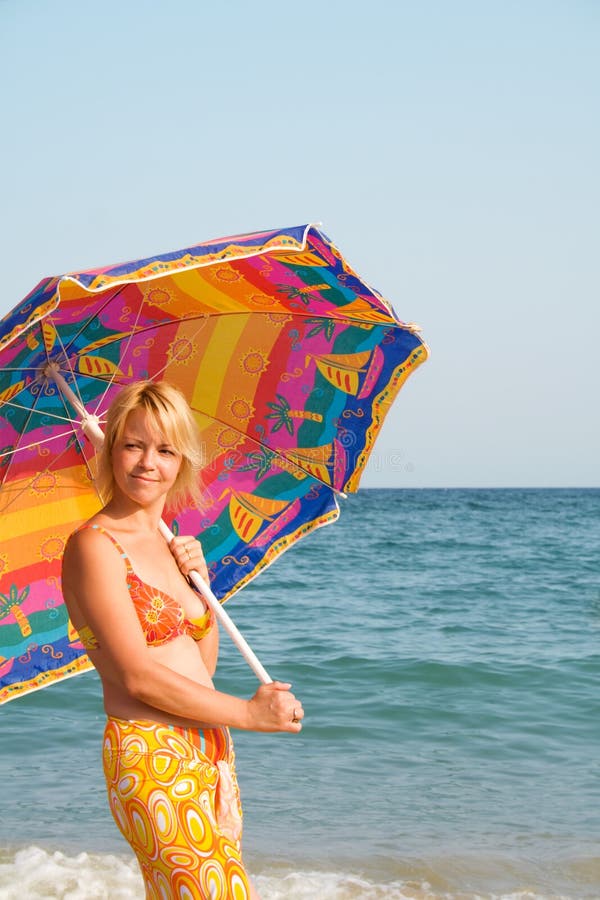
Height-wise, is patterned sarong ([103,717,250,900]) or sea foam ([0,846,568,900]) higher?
patterned sarong ([103,717,250,900])

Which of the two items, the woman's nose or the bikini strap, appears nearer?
the bikini strap

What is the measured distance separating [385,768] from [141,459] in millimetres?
5078

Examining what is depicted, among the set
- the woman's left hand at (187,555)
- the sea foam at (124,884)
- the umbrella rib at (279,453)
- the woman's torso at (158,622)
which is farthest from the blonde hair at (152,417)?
the sea foam at (124,884)

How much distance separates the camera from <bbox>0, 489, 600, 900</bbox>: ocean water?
17.3 feet

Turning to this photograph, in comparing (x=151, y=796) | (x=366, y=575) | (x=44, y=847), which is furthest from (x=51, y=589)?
(x=366, y=575)

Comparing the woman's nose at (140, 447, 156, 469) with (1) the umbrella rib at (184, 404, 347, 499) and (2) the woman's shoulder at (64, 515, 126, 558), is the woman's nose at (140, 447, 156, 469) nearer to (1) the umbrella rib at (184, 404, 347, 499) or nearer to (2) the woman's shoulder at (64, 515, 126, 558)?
(2) the woman's shoulder at (64, 515, 126, 558)

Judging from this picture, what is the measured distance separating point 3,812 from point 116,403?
4502mm

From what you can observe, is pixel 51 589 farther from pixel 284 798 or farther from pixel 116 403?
Result: pixel 284 798

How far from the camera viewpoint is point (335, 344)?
3.55 m

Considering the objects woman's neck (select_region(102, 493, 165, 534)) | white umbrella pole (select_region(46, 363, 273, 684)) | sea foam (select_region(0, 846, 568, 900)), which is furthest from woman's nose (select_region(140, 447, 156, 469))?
sea foam (select_region(0, 846, 568, 900))

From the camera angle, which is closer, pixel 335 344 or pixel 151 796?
pixel 151 796

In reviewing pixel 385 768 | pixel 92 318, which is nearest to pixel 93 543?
pixel 92 318

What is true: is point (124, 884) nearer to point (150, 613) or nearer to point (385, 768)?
point (385, 768)

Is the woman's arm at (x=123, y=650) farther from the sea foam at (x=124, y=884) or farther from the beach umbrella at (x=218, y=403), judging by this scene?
the sea foam at (x=124, y=884)
